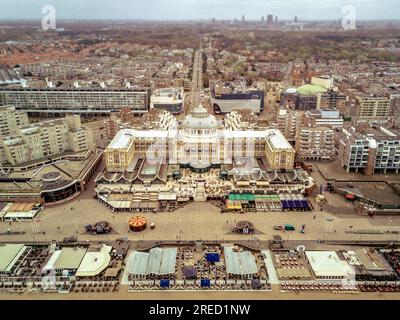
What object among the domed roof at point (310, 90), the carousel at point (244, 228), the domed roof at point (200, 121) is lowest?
the carousel at point (244, 228)

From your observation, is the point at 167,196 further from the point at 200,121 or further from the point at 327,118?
the point at 327,118

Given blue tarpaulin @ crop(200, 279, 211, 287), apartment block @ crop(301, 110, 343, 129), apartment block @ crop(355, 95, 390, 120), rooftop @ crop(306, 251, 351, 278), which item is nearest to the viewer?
blue tarpaulin @ crop(200, 279, 211, 287)

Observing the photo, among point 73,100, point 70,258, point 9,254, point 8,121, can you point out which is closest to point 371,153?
point 70,258

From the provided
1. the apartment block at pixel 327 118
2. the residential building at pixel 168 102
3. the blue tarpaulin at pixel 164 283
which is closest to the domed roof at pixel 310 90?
the apartment block at pixel 327 118

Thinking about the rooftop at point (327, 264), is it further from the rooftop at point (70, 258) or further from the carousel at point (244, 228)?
the rooftop at point (70, 258)

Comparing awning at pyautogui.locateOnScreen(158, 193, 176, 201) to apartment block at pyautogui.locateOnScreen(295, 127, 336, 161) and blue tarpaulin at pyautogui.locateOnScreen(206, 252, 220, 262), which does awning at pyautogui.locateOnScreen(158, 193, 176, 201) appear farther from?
apartment block at pyautogui.locateOnScreen(295, 127, 336, 161)

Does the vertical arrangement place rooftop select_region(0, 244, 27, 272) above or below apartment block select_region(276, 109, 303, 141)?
below

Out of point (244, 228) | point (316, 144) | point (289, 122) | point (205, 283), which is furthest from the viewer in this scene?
point (289, 122)

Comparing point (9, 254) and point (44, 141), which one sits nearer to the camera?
point (9, 254)

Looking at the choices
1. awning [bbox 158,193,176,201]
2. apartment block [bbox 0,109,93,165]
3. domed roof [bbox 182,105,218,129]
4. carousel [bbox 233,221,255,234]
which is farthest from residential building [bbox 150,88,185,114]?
carousel [bbox 233,221,255,234]

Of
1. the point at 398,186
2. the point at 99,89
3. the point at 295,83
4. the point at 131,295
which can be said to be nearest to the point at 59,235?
the point at 131,295
